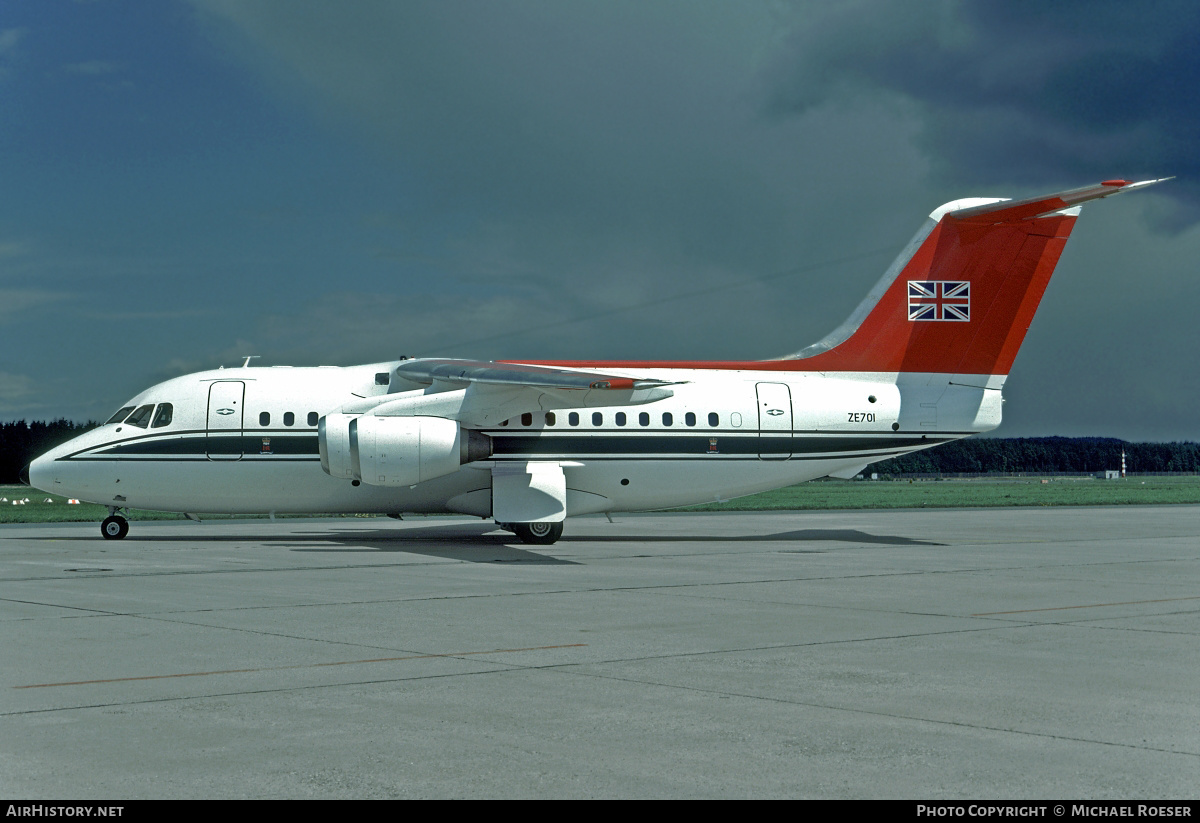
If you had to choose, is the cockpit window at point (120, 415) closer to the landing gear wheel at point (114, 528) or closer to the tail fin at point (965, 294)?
the landing gear wheel at point (114, 528)

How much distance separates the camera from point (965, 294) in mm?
26891

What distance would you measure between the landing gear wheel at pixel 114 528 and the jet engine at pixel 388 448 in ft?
20.3

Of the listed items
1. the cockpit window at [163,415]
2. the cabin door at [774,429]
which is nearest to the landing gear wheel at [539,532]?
the cabin door at [774,429]

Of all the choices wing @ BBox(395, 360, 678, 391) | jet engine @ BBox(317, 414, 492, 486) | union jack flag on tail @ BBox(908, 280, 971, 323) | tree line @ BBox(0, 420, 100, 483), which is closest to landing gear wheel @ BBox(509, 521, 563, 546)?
jet engine @ BBox(317, 414, 492, 486)

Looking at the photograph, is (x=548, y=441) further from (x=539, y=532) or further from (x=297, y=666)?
(x=297, y=666)

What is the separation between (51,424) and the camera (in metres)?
89.9

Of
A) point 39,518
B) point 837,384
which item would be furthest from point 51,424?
point 837,384

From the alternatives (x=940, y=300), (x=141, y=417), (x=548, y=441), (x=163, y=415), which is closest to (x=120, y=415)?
(x=141, y=417)

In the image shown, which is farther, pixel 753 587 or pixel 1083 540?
pixel 1083 540

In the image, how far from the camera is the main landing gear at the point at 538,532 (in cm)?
2522

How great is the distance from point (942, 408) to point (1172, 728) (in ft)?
65.5

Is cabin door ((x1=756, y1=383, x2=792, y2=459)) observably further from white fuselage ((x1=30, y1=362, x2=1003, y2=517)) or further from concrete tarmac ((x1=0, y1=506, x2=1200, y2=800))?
concrete tarmac ((x1=0, y1=506, x2=1200, y2=800))

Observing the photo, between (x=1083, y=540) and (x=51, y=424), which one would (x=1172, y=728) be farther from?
(x=51, y=424)

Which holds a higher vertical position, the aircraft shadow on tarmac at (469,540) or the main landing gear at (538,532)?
the main landing gear at (538,532)
